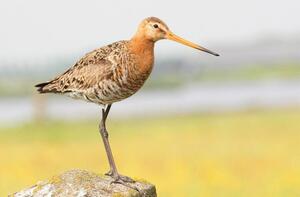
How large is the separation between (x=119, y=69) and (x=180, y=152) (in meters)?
17.2

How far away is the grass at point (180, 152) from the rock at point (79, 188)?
32.4 feet

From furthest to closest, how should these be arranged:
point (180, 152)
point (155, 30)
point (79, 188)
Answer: point (180, 152) < point (155, 30) < point (79, 188)

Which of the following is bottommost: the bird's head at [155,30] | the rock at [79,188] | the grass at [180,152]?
the grass at [180,152]

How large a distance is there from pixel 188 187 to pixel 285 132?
12.6 metres

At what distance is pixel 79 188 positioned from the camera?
10.7 metres

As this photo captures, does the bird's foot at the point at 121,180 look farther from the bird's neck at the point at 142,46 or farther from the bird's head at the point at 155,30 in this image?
the bird's head at the point at 155,30

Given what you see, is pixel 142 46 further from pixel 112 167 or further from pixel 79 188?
pixel 79 188

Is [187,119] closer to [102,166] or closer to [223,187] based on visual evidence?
[102,166]

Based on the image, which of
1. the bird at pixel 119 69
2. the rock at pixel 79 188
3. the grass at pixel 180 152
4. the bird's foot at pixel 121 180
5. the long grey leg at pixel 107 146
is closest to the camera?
the rock at pixel 79 188

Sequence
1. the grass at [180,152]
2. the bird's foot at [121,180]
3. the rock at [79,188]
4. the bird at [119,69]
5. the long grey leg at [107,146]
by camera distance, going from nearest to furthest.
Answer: the rock at [79,188]
the bird's foot at [121,180]
the bird at [119,69]
the long grey leg at [107,146]
the grass at [180,152]

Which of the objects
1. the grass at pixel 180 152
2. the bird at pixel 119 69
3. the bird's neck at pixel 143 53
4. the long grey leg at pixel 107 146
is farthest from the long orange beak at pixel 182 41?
the grass at pixel 180 152

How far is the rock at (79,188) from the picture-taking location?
421 inches

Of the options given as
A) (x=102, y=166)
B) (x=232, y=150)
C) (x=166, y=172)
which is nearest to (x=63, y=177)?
(x=166, y=172)

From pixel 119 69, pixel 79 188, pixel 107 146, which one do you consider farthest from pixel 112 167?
pixel 119 69
